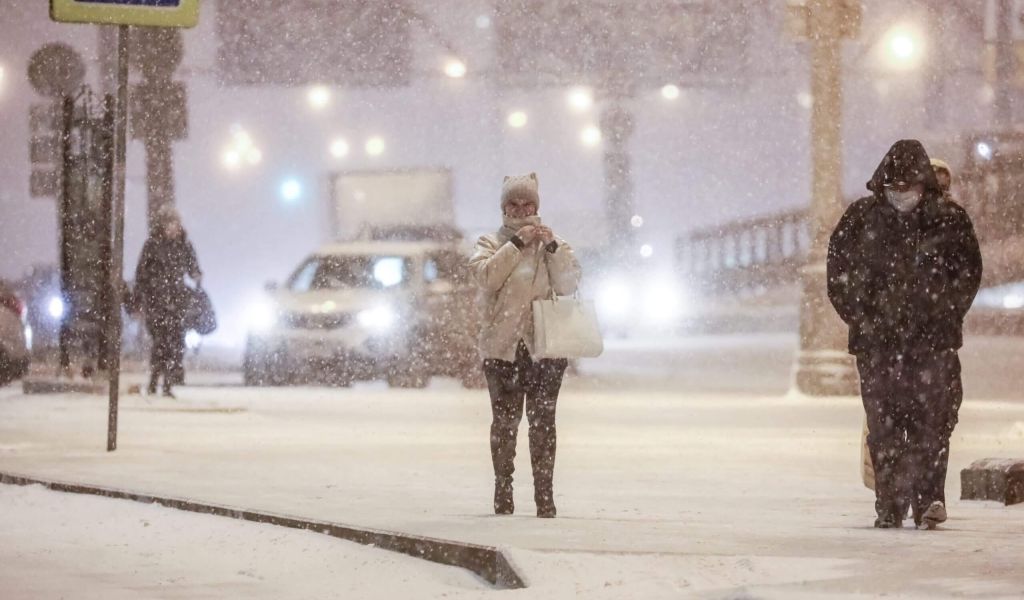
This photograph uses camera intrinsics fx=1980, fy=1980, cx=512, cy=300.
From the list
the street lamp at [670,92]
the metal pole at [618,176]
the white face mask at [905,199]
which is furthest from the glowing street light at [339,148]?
the white face mask at [905,199]

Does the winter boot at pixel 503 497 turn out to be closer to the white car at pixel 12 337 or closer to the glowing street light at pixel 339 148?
the white car at pixel 12 337

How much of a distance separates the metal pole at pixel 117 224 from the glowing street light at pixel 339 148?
45.1m

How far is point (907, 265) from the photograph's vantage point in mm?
8148

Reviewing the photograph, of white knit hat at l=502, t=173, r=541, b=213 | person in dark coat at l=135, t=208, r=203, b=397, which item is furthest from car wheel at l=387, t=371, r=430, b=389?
white knit hat at l=502, t=173, r=541, b=213

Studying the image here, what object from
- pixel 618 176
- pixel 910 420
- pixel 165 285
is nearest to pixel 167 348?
pixel 165 285

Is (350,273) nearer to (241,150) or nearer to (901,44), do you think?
(901,44)

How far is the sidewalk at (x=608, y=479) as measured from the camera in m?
6.67

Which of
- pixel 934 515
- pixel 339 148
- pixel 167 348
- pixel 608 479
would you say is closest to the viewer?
pixel 934 515

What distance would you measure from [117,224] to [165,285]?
24.0ft

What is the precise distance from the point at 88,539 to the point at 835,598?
3689 mm

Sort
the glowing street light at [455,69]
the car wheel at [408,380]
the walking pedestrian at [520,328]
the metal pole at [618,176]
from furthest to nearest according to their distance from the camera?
the metal pole at [618,176], the glowing street light at [455,69], the car wheel at [408,380], the walking pedestrian at [520,328]

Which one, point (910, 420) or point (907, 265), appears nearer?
point (907, 265)

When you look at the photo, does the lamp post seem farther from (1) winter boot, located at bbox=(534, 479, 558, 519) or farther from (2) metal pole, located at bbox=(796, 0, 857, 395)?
(1) winter boot, located at bbox=(534, 479, 558, 519)

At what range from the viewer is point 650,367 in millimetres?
32750
